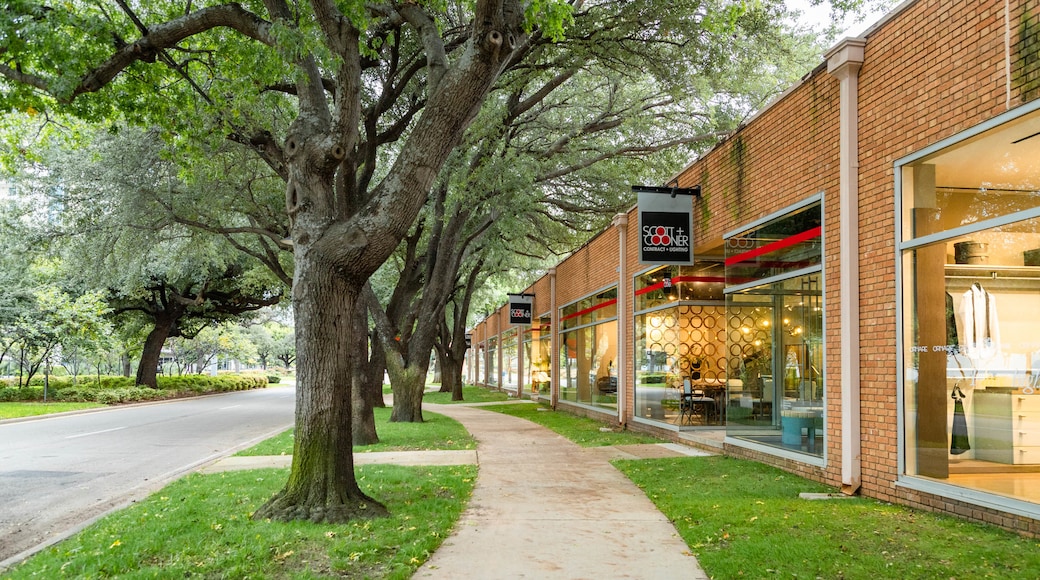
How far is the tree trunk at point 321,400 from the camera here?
7.11 m

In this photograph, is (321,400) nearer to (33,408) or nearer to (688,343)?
(688,343)

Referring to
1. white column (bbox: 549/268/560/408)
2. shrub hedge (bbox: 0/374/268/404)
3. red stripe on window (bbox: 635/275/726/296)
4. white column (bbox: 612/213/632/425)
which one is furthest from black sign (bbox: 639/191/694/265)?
shrub hedge (bbox: 0/374/268/404)

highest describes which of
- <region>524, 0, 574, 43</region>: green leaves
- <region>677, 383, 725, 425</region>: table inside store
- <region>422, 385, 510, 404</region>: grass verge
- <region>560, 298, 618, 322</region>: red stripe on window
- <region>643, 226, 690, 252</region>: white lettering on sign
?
<region>524, 0, 574, 43</region>: green leaves

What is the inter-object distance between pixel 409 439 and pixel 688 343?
5971 mm

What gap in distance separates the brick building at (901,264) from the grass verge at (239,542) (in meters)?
4.59

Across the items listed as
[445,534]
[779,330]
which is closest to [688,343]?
[779,330]

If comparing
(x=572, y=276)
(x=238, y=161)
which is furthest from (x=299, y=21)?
(x=572, y=276)

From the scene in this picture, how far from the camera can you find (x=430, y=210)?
20188 millimetres

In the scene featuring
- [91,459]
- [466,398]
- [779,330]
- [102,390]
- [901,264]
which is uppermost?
[901,264]

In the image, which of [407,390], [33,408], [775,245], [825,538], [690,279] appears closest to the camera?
[825,538]

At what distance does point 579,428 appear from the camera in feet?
55.9

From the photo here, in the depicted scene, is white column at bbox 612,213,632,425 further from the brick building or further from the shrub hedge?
the shrub hedge

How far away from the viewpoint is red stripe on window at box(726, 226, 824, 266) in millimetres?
9305

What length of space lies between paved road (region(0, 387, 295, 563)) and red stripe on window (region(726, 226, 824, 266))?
895 centimetres
